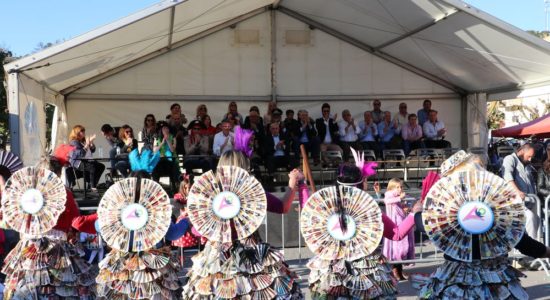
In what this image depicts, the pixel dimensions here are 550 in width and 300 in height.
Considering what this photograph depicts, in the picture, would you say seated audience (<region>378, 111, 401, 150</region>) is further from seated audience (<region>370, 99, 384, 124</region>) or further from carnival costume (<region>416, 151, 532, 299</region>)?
carnival costume (<region>416, 151, 532, 299</region>)

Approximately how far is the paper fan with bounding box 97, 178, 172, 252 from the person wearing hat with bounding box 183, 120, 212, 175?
5.96 metres

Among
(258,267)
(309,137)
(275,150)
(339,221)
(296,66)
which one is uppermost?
(296,66)

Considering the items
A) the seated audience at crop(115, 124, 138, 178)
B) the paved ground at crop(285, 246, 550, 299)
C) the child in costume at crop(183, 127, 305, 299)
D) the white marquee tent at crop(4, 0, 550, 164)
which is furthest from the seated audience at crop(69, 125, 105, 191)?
the child in costume at crop(183, 127, 305, 299)

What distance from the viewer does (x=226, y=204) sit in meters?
3.97

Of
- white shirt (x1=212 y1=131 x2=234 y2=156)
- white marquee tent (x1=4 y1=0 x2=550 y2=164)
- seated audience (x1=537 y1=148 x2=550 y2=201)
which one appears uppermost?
white marquee tent (x1=4 y1=0 x2=550 y2=164)

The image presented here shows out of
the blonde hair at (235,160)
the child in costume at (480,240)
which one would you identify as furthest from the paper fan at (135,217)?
the child in costume at (480,240)

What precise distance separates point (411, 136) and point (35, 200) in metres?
9.62

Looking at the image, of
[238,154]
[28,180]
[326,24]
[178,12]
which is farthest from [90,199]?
[326,24]

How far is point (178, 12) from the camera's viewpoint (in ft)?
34.8

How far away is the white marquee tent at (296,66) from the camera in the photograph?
11.4m

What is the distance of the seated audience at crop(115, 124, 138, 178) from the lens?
33.4 feet

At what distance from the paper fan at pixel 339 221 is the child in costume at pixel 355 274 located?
0.37ft

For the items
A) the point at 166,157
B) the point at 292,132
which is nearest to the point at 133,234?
the point at 166,157

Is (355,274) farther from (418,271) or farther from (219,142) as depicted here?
(219,142)
